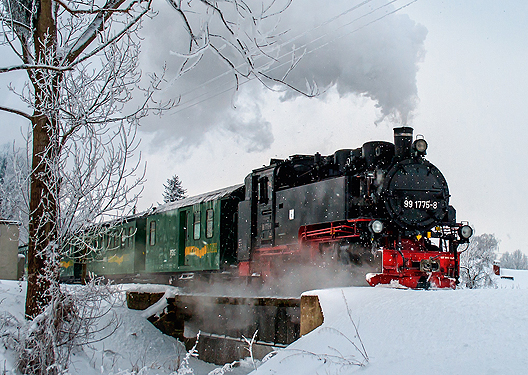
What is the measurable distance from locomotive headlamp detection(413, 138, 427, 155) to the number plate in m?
1.00

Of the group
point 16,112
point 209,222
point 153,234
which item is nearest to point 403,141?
point 209,222

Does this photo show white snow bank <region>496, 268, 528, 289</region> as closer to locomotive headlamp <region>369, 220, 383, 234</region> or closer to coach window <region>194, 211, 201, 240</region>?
locomotive headlamp <region>369, 220, 383, 234</region>

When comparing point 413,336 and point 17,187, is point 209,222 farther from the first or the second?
point 413,336

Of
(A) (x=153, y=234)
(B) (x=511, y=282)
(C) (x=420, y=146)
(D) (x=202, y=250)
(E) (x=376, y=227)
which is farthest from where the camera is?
(B) (x=511, y=282)

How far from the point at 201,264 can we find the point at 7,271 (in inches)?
237

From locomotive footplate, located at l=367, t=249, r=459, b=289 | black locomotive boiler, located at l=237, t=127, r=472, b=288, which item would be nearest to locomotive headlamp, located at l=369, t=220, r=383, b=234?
black locomotive boiler, located at l=237, t=127, r=472, b=288

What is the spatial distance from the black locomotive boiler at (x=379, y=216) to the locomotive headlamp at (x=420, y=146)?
0.02 m

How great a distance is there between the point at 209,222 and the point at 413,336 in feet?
32.5

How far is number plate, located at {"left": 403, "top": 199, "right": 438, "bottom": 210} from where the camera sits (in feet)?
31.3

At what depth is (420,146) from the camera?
391 inches

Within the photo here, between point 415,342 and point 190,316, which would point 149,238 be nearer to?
point 190,316

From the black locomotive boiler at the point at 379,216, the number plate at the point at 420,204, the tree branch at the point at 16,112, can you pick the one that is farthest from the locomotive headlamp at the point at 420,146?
the tree branch at the point at 16,112

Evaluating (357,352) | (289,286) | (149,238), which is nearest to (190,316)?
(289,286)

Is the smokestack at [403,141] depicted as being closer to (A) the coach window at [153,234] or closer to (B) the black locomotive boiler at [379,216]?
(B) the black locomotive boiler at [379,216]
